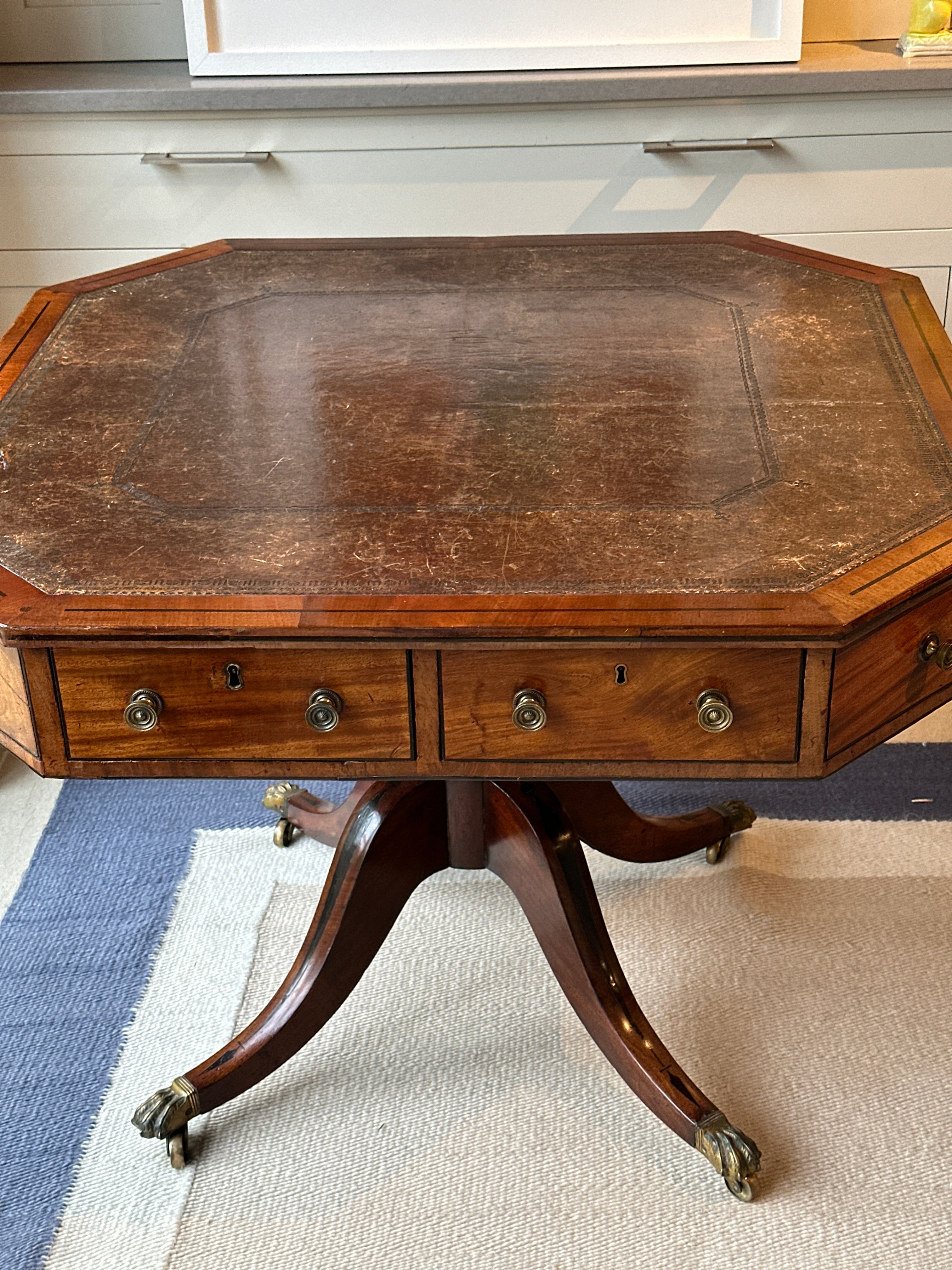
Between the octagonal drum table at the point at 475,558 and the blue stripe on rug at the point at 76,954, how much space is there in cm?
16

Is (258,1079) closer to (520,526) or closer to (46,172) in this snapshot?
(520,526)

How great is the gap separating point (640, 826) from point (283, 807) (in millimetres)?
575

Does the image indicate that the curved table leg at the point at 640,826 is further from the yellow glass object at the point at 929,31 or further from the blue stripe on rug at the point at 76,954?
the yellow glass object at the point at 929,31

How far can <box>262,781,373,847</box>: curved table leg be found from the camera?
6.75 ft

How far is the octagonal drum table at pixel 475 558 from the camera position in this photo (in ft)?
3.82

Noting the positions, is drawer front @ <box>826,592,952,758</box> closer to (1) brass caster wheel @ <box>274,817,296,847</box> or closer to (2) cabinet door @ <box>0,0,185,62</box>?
(1) brass caster wheel @ <box>274,817,296,847</box>

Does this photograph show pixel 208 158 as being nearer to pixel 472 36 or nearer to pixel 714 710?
pixel 472 36

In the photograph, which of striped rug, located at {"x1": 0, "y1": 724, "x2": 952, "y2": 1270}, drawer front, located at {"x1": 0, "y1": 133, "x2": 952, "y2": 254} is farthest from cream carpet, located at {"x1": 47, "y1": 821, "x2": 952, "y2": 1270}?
drawer front, located at {"x1": 0, "y1": 133, "x2": 952, "y2": 254}

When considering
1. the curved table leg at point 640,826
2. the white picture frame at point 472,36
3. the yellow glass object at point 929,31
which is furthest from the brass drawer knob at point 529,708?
the yellow glass object at point 929,31

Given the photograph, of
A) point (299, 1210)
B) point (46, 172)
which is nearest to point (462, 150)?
point (46, 172)

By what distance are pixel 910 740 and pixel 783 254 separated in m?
0.92

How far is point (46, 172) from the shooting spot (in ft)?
8.69

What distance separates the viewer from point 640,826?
1.99 m

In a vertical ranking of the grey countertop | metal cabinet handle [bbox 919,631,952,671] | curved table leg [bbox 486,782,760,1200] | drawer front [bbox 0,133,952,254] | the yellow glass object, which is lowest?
curved table leg [bbox 486,782,760,1200]
